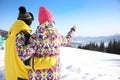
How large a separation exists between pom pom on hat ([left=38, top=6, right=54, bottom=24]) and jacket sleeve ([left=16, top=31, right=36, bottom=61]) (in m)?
0.25

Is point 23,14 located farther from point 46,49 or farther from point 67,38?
point 67,38

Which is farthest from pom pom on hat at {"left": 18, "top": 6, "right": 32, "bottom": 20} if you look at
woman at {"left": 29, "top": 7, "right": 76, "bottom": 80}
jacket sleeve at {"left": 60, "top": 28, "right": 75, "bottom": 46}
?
jacket sleeve at {"left": 60, "top": 28, "right": 75, "bottom": 46}

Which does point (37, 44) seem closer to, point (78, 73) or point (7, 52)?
point (7, 52)

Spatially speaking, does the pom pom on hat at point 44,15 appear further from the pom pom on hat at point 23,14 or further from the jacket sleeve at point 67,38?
the jacket sleeve at point 67,38

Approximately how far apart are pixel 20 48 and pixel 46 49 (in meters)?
0.29

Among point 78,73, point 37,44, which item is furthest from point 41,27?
point 78,73

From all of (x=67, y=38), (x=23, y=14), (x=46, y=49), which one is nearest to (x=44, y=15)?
(x=23, y=14)

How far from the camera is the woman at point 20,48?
238cm

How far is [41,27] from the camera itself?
2432 millimetres

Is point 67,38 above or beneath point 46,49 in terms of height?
above

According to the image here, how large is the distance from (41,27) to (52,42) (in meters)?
0.21

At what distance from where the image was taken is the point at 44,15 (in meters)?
2.51

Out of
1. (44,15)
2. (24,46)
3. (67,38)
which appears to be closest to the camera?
(24,46)

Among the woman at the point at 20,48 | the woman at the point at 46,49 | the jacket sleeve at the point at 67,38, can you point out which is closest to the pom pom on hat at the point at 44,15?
the woman at the point at 46,49
